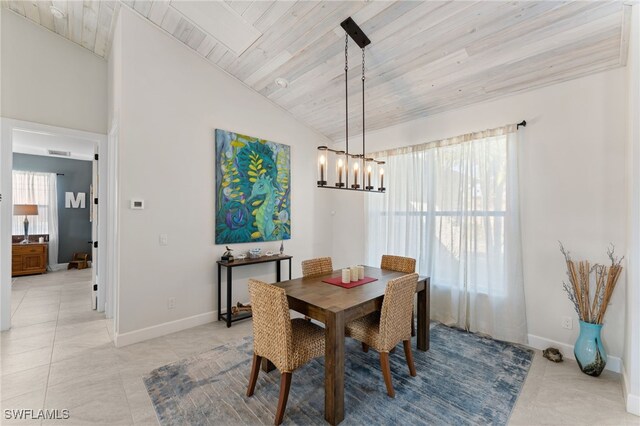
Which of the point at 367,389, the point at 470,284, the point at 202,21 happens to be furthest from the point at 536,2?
the point at 367,389

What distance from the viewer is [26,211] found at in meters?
6.07

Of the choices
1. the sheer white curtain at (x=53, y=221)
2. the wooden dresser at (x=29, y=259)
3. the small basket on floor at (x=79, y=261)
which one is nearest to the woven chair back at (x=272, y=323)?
the wooden dresser at (x=29, y=259)

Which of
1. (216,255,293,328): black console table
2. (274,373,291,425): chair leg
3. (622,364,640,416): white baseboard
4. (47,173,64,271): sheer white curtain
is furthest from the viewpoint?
(47,173,64,271): sheer white curtain

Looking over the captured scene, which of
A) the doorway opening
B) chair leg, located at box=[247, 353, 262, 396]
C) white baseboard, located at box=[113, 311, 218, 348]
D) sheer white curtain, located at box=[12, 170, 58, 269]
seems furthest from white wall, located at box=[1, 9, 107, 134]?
sheer white curtain, located at box=[12, 170, 58, 269]

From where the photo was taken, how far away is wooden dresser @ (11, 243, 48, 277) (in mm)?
5715

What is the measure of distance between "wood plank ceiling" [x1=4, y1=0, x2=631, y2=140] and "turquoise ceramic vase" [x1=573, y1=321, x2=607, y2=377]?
2.33m

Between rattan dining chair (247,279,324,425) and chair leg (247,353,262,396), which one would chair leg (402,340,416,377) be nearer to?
rattan dining chair (247,279,324,425)

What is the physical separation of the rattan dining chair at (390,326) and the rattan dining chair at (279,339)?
0.40 meters

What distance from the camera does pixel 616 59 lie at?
94.2 inches

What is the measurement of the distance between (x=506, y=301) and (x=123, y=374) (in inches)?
152

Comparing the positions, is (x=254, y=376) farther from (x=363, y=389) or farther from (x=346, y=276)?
(x=346, y=276)

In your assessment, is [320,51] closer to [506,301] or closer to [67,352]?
[506,301]

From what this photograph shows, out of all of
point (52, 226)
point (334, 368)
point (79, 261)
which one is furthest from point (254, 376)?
point (52, 226)

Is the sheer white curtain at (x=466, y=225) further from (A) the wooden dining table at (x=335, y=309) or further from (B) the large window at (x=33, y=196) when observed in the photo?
(B) the large window at (x=33, y=196)
